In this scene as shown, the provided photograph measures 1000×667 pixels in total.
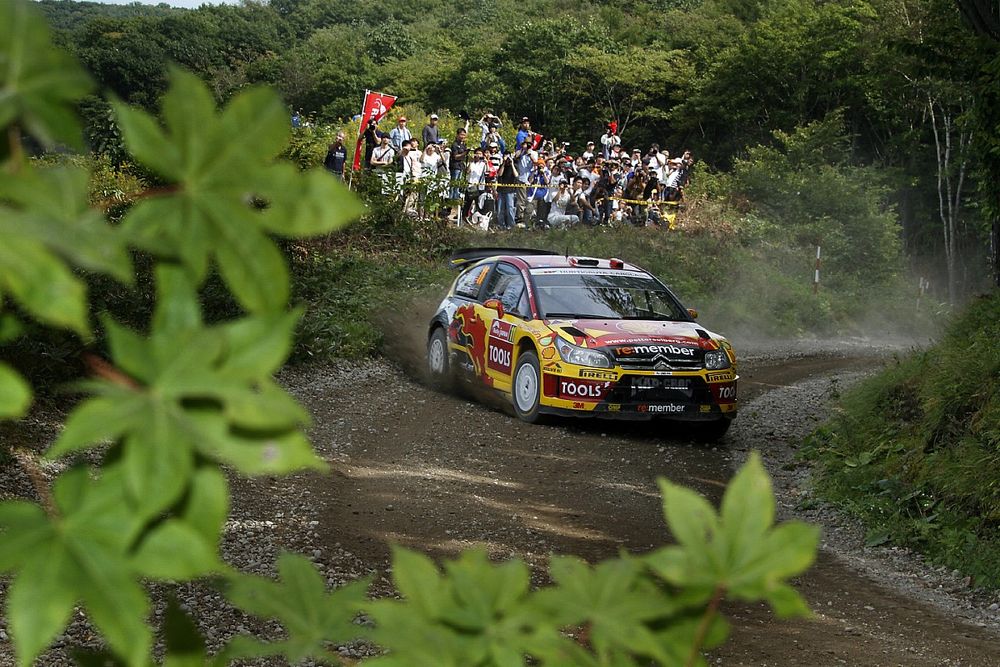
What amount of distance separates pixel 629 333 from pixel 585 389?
0.81 m

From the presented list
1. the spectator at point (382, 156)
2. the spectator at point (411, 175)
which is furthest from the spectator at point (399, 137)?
the spectator at point (382, 156)

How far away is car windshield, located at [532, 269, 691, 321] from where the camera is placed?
12266mm

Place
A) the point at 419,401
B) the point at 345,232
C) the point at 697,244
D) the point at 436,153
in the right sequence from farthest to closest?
the point at 697,244, the point at 436,153, the point at 345,232, the point at 419,401

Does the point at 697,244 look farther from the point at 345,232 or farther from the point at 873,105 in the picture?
the point at 873,105

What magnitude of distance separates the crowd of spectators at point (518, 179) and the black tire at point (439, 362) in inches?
348

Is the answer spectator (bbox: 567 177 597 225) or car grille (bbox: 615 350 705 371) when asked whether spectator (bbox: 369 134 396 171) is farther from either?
car grille (bbox: 615 350 705 371)

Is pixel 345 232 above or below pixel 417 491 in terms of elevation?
above

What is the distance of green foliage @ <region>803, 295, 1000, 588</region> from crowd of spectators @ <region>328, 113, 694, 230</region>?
13566 mm

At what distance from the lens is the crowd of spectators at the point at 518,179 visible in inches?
980

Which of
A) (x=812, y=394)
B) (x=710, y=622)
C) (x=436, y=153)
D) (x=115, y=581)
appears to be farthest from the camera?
(x=436, y=153)

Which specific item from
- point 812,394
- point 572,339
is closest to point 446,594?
point 572,339

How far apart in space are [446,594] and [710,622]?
24cm

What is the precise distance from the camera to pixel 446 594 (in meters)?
1.06

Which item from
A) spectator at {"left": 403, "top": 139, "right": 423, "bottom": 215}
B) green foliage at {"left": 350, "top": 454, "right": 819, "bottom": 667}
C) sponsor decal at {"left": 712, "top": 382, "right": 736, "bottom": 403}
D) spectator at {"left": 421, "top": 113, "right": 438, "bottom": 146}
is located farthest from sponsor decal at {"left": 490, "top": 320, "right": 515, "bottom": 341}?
spectator at {"left": 421, "top": 113, "right": 438, "bottom": 146}
